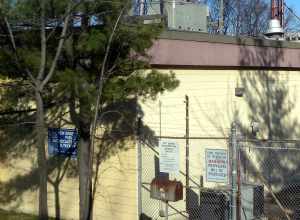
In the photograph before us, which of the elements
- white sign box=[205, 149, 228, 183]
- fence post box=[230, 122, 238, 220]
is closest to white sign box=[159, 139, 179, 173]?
white sign box=[205, 149, 228, 183]

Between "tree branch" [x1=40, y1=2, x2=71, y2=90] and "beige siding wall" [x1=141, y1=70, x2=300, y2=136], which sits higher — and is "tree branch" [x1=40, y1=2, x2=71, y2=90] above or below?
above

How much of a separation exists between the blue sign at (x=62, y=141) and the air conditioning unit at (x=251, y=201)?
387cm

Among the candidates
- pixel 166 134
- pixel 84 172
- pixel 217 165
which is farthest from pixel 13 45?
pixel 166 134

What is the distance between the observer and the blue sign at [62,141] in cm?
1317

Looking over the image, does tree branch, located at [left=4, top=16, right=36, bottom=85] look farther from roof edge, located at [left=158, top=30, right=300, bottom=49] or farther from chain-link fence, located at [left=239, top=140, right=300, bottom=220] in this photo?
chain-link fence, located at [left=239, top=140, right=300, bottom=220]

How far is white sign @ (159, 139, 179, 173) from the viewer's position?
10359 millimetres

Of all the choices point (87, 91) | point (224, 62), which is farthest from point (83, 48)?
point (224, 62)

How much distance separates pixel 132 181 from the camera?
1201cm

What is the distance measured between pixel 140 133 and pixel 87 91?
2.22 metres

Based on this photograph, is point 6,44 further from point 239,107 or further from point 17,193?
point 239,107

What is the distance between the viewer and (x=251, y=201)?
1100 centimetres

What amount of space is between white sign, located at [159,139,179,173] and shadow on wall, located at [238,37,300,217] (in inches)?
196

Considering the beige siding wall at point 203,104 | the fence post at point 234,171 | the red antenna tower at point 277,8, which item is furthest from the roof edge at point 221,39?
the red antenna tower at point 277,8

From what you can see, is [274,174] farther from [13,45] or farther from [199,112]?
[13,45]
